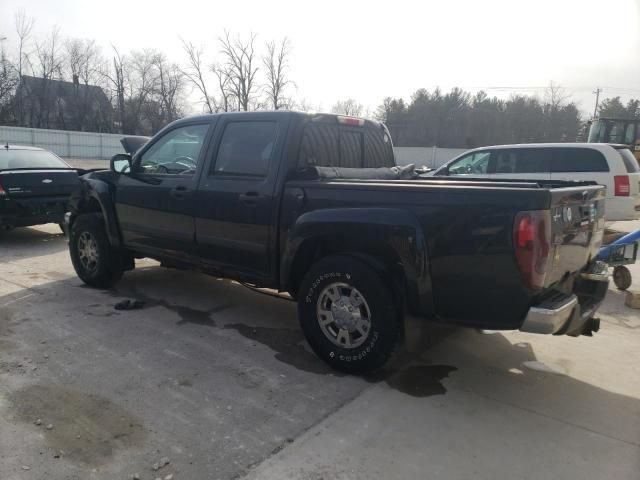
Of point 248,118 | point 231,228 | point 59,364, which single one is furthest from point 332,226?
point 59,364

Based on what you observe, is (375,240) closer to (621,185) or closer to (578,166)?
(578,166)

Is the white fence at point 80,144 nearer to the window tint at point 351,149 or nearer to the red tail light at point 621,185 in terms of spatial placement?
the red tail light at point 621,185

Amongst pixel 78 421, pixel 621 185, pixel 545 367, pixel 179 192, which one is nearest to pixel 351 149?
pixel 179 192

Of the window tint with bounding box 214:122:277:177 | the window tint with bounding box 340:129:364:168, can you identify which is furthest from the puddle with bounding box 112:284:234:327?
the window tint with bounding box 340:129:364:168

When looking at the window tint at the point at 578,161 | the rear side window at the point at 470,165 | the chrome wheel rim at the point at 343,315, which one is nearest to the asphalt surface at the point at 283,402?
the chrome wheel rim at the point at 343,315

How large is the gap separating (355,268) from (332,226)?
35 centimetres

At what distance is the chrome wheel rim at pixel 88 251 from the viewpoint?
5.67 m

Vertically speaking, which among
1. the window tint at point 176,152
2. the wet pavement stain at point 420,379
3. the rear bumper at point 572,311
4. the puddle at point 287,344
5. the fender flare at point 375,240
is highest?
the window tint at point 176,152

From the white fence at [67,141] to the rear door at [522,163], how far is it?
A: 3308 cm

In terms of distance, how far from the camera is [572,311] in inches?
122

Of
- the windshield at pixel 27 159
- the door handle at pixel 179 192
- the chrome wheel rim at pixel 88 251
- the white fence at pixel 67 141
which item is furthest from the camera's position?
the white fence at pixel 67 141

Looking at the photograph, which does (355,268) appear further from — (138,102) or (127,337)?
(138,102)

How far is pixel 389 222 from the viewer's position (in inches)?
129

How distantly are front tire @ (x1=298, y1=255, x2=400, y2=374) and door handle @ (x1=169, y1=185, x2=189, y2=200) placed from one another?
165 cm
